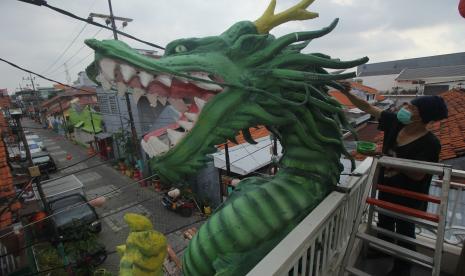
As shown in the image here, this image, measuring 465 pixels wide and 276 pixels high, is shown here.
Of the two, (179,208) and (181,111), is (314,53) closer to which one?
(181,111)

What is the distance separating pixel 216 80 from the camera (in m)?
1.69


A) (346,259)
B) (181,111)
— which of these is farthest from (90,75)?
(346,259)

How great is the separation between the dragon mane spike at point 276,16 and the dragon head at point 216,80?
0.01 metres

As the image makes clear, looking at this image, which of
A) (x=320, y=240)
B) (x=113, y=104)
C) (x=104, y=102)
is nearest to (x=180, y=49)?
(x=320, y=240)

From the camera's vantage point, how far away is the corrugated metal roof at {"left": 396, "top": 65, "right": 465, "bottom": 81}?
32.3 meters

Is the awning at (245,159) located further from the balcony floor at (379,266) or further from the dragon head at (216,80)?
the dragon head at (216,80)

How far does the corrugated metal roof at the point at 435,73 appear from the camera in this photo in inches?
1273

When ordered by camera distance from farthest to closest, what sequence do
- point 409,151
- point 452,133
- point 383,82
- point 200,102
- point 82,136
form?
point 383,82 → point 82,136 → point 452,133 → point 409,151 → point 200,102

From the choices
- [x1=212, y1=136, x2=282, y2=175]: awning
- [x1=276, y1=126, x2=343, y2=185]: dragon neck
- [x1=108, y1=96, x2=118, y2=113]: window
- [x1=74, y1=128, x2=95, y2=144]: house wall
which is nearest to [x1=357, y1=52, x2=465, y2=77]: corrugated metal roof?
[x1=108, y1=96, x2=118, y2=113]: window

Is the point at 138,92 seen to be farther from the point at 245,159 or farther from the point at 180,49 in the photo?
the point at 245,159

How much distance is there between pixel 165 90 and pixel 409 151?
220cm

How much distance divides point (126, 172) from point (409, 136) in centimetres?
1725

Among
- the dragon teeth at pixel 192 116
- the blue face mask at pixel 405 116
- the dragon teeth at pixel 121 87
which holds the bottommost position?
the blue face mask at pixel 405 116

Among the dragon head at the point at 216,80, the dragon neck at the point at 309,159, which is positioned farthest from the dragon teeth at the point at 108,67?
the dragon neck at the point at 309,159
